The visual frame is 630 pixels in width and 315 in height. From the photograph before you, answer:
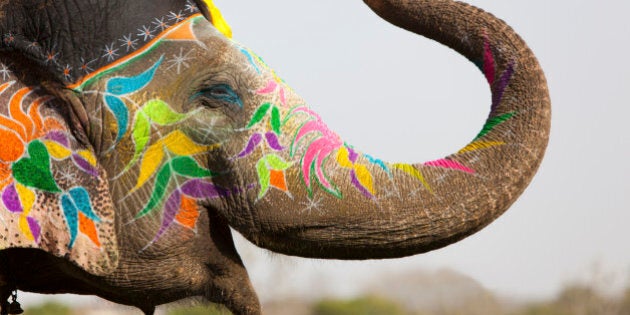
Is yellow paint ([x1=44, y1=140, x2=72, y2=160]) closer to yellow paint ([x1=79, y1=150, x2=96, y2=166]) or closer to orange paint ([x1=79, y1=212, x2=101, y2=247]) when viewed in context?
yellow paint ([x1=79, y1=150, x2=96, y2=166])

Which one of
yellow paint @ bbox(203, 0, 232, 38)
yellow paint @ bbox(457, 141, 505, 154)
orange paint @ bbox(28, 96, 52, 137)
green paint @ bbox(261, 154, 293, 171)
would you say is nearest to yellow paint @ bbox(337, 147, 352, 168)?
green paint @ bbox(261, 154, 293, 171)

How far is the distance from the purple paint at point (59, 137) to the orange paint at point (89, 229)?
0.17 m

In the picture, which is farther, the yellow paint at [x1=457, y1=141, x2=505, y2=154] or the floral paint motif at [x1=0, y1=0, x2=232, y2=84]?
the floral paint motif at [x1=0, y1=0, x2=232, y2=84]

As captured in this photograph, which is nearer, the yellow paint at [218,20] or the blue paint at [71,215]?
the blue paint at [71,215]

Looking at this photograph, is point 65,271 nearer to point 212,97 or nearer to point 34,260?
point 34,260

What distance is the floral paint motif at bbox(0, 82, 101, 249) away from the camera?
93.7 inches

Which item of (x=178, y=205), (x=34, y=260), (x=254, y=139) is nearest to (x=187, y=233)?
(x=178, y=205)

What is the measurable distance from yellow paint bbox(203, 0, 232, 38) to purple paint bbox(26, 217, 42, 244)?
2.02 feet

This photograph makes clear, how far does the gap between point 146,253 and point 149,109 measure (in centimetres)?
31

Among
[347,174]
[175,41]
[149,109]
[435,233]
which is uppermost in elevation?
[175,41]

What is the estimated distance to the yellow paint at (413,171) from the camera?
2283mm

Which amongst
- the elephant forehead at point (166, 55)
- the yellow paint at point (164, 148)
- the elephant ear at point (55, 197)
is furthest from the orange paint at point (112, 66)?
the yellow paint at point (164, 148)

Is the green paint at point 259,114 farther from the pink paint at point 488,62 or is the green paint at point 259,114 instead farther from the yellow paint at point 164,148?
the pink paint at point 488,62

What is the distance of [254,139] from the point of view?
A: 235 cm
